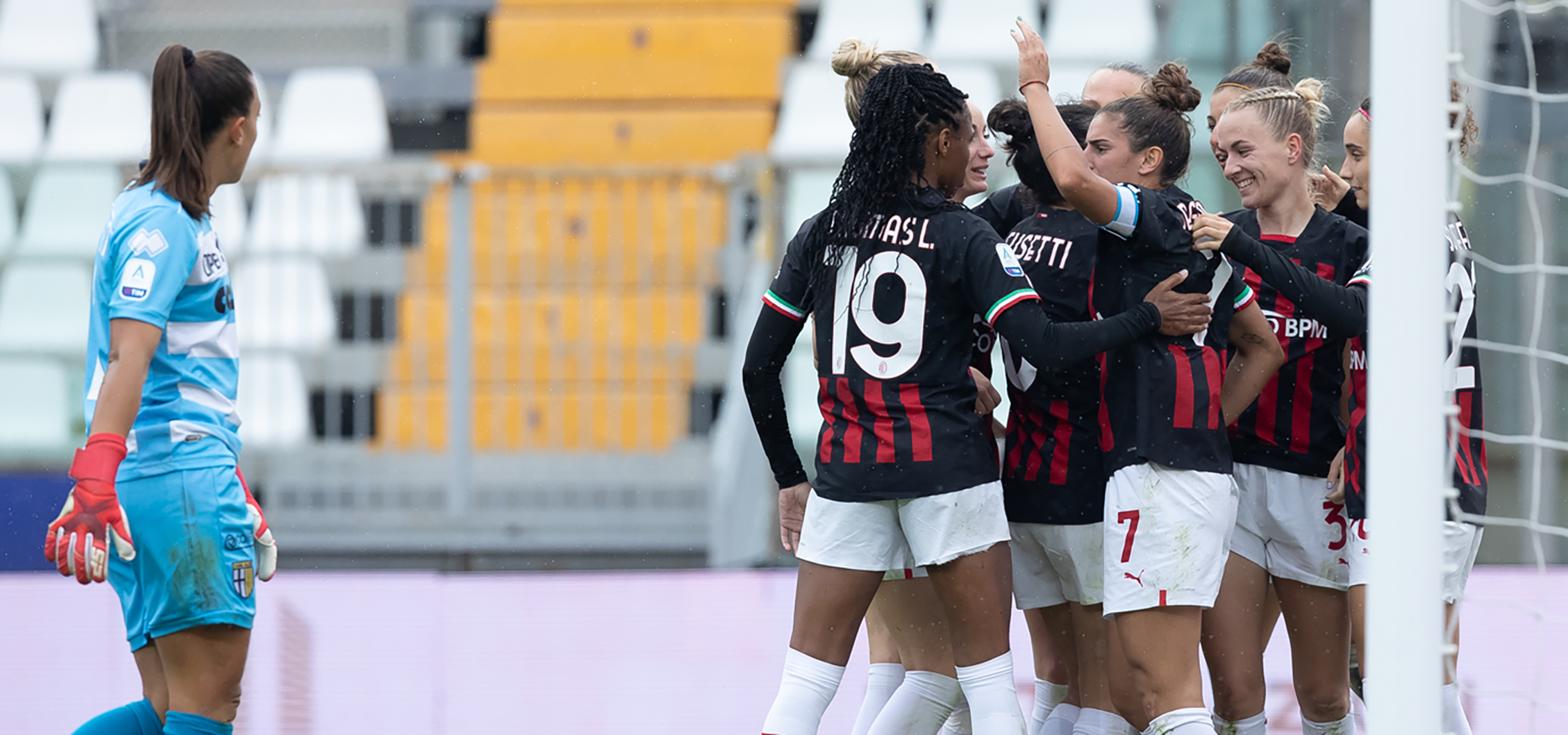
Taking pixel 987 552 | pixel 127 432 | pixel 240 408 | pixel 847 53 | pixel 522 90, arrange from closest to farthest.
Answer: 1. pixel 127 432
2. pixel 987 552
3. pixel 847 53
4. pixel 240 408
5. pixel 522 90

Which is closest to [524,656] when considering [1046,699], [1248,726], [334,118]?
[1046,699]

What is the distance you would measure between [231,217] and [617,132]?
2.45 metres

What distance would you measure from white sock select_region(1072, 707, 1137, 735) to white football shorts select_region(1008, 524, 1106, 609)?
9.0 inches

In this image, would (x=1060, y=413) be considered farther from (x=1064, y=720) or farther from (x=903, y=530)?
(x=1064, y=720)

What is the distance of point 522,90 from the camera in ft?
30.2

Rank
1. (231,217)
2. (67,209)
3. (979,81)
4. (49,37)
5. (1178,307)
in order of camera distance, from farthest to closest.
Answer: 1. (49,37)
2. (67,209)
3. (979,81)
4. (231,217)
5. (1178,307)

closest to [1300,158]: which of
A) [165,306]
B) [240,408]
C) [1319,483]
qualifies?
[1319,483]

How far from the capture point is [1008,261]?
2.49m

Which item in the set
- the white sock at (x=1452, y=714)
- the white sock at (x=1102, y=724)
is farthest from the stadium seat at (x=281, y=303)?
the white sock at (x=1452, y=714)

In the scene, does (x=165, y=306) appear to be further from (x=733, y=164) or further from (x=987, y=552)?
(x=733, y=164)

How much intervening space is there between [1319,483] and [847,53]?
1.36 metres

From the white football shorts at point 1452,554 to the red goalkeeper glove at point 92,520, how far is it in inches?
85.7

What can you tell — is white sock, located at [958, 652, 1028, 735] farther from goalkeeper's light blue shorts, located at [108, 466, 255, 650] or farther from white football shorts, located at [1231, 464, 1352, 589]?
goalkeeper's light blue shorts, located at [108, 466, 255, 650]

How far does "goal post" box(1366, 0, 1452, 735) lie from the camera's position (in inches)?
77.1
